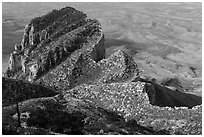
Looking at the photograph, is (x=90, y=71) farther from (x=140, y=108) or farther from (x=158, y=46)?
(x=158, y=46)

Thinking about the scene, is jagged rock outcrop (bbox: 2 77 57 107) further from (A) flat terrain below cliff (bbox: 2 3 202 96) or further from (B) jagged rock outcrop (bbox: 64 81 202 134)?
(A) flat terrain below cliff (bbox: 2 3 202 96)

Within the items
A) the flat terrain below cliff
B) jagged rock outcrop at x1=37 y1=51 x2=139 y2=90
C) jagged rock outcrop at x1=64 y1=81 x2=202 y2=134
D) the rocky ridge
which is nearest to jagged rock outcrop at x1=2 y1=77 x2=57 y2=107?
the rocky ridge

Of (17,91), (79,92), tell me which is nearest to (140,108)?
(79,92)

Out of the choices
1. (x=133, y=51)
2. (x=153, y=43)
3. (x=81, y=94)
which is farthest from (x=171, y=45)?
(x=81, y=94)

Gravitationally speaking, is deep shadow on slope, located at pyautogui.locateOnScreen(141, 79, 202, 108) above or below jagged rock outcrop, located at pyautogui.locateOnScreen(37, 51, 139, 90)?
below

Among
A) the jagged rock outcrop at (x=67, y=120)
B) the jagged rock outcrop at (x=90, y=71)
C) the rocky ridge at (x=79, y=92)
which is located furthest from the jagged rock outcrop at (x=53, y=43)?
the jagged rock outcrop at (x=67, y=120)

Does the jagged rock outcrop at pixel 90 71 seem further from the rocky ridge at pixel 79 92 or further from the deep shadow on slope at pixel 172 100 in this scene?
the deep shadow on slope at pixel 172 100

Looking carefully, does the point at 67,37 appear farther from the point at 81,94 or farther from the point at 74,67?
the point at 81,94
